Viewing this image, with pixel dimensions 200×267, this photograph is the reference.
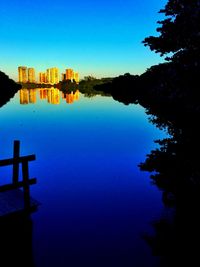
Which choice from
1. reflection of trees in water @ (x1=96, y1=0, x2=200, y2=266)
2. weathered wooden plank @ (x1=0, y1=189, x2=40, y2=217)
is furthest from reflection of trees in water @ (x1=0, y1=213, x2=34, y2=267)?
reflection of trees in water @ (x1=96, y1=0, x2=200, y2=266)

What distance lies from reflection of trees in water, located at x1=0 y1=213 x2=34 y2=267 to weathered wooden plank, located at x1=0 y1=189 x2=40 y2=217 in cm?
A: 25

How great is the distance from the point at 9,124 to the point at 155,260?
42.4 meters

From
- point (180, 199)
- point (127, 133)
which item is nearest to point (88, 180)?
point (180, 199)

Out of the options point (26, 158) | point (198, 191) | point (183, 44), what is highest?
point (183, 44)

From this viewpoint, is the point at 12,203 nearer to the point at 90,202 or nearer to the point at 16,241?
the point at 16,241

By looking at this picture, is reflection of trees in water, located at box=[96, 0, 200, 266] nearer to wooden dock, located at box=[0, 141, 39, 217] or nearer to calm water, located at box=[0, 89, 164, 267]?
calm water, located at box=[0, 89, 164, 267]

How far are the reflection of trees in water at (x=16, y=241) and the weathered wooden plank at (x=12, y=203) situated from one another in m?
0.25

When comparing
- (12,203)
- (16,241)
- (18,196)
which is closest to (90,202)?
(18,196)

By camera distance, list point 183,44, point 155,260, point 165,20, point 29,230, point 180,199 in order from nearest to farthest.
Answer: point 155,260
point 29,230
point 180,199
point 183,44
point 165,20

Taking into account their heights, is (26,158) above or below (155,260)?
above

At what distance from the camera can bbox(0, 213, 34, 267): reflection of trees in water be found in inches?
436

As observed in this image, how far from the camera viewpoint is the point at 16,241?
1198 cm

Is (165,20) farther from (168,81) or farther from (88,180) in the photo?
(88,180)

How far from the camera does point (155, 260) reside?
36.4 ft
